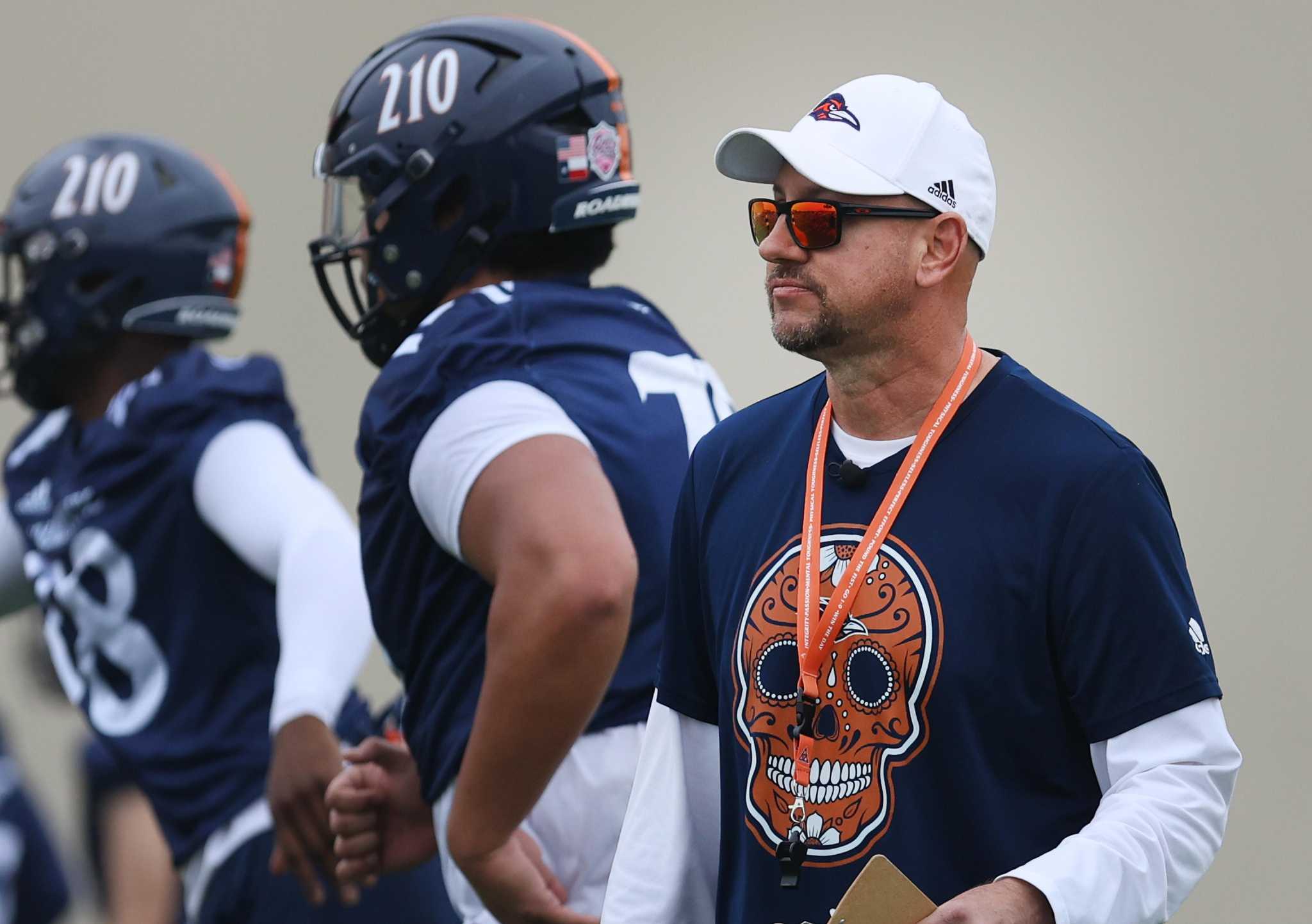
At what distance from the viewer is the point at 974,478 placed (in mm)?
2166

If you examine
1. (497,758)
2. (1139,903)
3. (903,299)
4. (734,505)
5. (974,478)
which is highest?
(903,299)

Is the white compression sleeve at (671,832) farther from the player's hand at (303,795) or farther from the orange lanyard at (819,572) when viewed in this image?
the player's hand at (303,795)

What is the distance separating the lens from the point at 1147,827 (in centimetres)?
198

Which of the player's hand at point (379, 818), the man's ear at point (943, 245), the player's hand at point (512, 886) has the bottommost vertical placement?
the player's hand at point (379, 818)

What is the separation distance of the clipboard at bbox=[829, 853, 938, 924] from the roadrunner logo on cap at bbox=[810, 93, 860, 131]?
3.06 feet

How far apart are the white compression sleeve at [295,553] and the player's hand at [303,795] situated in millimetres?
51

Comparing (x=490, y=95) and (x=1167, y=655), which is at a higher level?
(x=490, y=95)

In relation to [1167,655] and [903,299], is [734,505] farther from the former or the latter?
[1167,655]

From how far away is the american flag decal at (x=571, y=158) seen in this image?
3508 millimetres

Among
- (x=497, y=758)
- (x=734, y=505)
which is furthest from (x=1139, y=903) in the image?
→ (x=497, y=758)

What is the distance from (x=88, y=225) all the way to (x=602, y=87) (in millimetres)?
1696

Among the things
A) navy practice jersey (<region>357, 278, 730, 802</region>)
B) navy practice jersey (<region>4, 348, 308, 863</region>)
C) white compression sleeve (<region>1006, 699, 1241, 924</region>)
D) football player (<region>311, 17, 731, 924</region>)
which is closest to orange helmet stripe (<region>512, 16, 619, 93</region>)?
football player (<region>311, 17, 731, 924</region>)

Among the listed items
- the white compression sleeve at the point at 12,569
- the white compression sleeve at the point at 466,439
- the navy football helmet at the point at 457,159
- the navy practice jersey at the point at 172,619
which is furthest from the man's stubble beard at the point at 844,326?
the white compression sleeve at the point at 12,569

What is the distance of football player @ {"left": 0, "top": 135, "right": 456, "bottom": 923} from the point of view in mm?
3904
